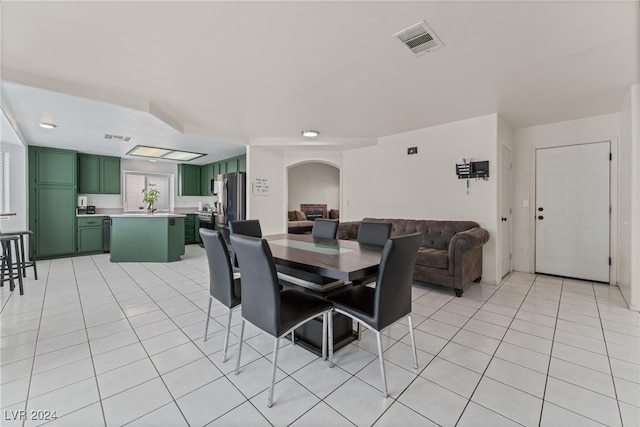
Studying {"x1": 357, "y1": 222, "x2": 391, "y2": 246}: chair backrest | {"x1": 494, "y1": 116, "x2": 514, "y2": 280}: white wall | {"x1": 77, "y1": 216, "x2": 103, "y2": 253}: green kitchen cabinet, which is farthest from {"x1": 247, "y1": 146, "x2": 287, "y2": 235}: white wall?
{"x1": 494, "y1": 116, "x2": 514, "y2": 280}: white wall

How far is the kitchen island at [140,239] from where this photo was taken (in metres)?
5.19

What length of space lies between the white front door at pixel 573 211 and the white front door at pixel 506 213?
17.2 inches

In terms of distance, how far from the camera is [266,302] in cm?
163

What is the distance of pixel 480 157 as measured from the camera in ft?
12.9

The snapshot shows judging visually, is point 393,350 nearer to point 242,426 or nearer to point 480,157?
point 242,426

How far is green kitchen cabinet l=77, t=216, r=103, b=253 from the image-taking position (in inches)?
229

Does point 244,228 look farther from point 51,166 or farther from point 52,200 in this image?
point 51,166

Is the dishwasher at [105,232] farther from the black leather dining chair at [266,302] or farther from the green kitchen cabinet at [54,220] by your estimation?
the black leather dining chair at [266,302]

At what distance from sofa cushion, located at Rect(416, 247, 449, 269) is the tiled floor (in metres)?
0.47

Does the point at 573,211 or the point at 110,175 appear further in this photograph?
the point at 110,175

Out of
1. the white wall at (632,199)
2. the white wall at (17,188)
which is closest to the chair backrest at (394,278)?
the white wall at (632,199)

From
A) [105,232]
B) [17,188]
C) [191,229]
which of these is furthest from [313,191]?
[17,188]

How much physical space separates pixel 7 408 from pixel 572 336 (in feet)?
13.1

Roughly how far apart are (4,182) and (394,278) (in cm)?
691
